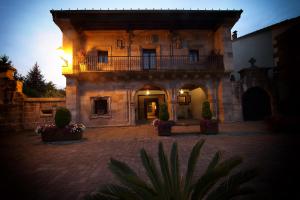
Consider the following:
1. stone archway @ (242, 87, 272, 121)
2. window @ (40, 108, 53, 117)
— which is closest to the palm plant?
window @ (40, 108, 53, 117)

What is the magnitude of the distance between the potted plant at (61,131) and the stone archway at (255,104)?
12304 millimetres

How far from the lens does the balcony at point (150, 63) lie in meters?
13.0

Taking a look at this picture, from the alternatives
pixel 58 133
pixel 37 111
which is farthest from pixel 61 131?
pixel 37 111

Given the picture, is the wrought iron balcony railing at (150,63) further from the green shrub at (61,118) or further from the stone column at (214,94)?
the green shrub at (61,118)

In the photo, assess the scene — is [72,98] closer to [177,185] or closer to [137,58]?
[137,58]

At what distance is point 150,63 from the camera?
13.8 metres

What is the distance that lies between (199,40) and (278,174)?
12640mm

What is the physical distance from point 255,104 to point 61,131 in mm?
13835

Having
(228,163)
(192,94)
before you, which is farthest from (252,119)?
(228,163)

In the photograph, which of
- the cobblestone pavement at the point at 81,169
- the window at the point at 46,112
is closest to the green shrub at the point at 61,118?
the cobblestone pavement at the point at 81,169

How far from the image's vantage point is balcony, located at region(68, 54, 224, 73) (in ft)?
42.7

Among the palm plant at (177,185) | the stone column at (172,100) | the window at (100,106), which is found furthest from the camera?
the stone column at (172,100)

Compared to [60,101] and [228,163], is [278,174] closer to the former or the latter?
[228,163]

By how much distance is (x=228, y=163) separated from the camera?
106cm
